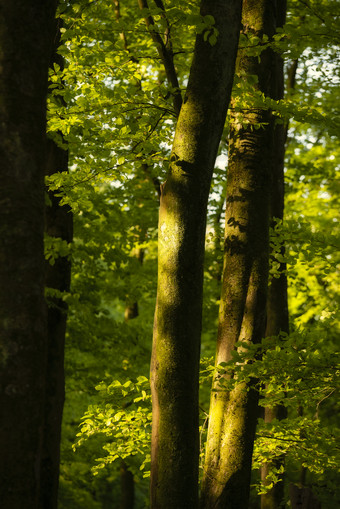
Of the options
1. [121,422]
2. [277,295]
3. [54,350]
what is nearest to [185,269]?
[121,422]

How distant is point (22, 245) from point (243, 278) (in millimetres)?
3584

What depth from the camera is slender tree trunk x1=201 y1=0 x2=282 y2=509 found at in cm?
596

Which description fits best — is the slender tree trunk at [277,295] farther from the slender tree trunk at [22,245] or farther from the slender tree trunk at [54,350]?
the slender tree trunk at [22,245]

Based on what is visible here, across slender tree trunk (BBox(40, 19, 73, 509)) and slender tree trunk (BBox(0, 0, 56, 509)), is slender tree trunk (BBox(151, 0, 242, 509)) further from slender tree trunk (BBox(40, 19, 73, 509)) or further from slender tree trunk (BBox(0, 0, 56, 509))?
slender tree trunk (BBox(40, 19, 73, 509))

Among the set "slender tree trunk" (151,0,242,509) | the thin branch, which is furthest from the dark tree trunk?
"slender tree trunk" (151,0,242,509)

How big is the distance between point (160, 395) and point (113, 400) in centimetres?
221

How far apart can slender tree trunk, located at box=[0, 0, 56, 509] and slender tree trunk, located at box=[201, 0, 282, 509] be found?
3.06 meters

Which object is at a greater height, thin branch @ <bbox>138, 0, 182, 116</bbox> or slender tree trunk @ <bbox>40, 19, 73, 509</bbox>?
thin branch @ <bbox>138, 0, 182, 116</bbox>

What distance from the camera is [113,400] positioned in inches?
279

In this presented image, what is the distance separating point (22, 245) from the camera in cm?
301

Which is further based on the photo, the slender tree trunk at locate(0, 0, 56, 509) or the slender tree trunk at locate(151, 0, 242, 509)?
the slender tree trunk at locate(151, 0, 242, 509)

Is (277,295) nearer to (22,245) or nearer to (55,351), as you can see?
(55,351)

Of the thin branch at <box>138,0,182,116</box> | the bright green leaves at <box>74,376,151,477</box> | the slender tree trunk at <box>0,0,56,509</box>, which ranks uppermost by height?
the thin branch at <box>138,0,182,116</box>

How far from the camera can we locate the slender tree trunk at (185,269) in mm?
4977
